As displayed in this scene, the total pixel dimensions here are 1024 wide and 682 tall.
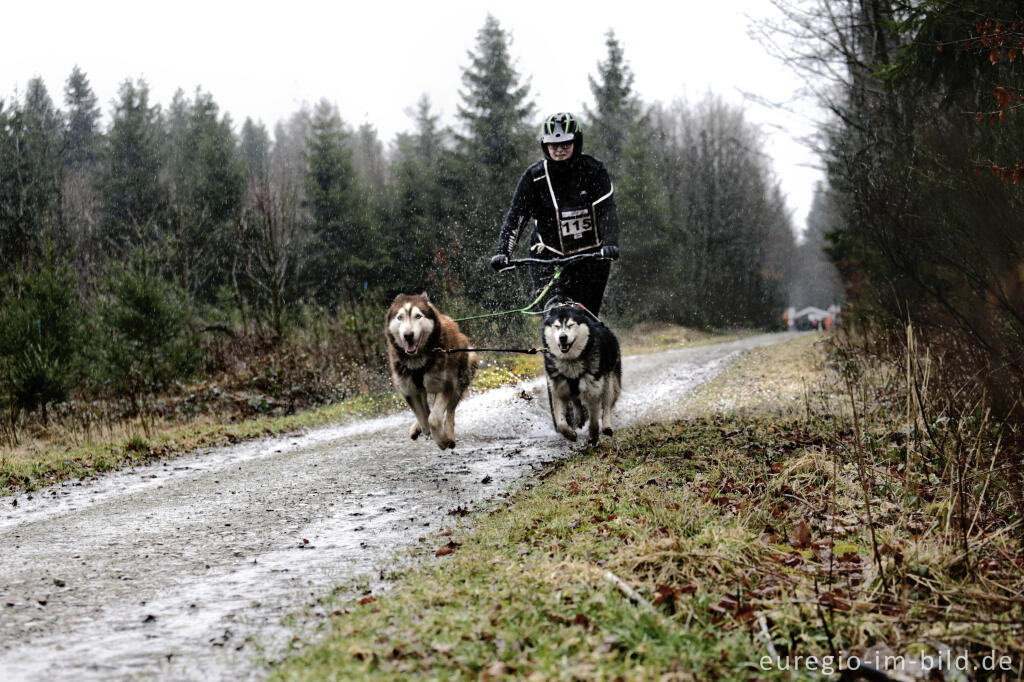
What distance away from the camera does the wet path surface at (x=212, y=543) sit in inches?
112

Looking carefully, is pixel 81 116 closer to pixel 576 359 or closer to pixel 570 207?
pixel 570 207

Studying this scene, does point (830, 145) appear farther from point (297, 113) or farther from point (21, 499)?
point (297, 113)

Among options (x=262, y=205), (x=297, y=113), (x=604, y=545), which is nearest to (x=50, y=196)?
(x=262, y=205)

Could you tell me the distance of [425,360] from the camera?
23.2ft

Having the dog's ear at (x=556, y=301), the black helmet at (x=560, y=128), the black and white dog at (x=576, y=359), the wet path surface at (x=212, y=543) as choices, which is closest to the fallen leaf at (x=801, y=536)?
the wet path surface at (x=212, y=543)

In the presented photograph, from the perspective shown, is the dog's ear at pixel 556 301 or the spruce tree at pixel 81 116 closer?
the dog's ear at pixel 556 301

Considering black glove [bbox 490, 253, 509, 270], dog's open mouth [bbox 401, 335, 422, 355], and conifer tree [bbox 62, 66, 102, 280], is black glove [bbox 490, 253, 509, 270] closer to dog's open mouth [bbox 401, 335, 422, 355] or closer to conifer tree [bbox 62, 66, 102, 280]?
dog's open mouth [bbox 401, 335, 422, 355]

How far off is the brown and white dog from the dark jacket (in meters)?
1.27

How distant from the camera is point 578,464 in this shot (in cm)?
662

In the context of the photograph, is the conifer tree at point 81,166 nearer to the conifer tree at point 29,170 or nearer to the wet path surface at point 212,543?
the conifer tree at point 29,170

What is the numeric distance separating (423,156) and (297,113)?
33.5m

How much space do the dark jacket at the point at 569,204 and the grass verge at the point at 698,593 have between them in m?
3.45

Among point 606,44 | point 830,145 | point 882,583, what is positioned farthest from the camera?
point 606,44

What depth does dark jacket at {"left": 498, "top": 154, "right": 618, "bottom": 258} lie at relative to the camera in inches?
307
